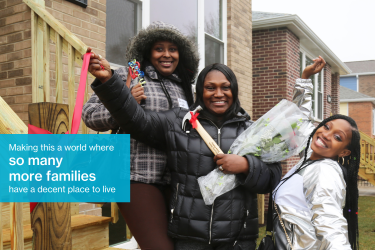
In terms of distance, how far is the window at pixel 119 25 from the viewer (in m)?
4.33

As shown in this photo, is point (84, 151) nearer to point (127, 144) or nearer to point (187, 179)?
point (127, 144)

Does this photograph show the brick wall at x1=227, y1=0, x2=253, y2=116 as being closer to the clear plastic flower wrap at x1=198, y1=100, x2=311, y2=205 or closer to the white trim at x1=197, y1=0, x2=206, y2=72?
the white trim at x1=197, y1=0, x2=206, y2=72

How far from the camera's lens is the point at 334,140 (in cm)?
178

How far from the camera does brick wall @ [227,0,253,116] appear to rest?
7.21 m

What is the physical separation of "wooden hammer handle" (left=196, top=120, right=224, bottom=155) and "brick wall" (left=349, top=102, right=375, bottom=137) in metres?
30.5

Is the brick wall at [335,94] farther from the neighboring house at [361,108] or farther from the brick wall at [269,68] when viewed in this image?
the neighboring house at [361,108]

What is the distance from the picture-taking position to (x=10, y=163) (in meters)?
1.63

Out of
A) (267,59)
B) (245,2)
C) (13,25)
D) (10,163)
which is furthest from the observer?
(267,59)

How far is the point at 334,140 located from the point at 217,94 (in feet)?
2.23

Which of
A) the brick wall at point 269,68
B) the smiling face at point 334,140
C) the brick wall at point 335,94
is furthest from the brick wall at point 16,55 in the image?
the brick wall at point 335,94

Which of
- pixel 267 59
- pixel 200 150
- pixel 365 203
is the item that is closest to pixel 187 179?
pixel 200 150

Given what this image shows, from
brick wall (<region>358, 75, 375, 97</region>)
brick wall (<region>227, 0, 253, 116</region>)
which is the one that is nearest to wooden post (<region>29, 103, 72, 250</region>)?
brick wall (<region>227, 0, 253, 116</region>)

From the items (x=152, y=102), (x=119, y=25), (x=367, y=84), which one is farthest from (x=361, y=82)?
(x=152, y=102)

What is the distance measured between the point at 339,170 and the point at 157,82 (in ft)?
4.13
